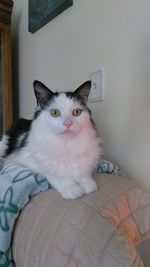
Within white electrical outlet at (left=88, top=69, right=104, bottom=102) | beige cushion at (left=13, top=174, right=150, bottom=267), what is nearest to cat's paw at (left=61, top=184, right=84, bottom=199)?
beige cushion at (left=13, top=174, right=150, bottom=267)

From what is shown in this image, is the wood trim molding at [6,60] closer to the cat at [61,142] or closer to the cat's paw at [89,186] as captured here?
the cat at [61,142]

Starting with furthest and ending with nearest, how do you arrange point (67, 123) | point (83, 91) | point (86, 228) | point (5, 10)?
point (5, 10) < point (83, 91) < point (67, 123) < point (86, 228)

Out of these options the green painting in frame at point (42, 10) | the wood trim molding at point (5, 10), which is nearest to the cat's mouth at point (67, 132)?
the green painting in frame at point (42, 10)

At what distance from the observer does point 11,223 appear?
2.35 feet

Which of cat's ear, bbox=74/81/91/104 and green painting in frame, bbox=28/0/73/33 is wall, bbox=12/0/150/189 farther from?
cat's ear, bbox=74/81/91/104

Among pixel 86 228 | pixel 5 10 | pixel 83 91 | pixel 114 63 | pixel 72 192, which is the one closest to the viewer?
pixel 86 228

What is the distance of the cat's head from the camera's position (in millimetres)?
815

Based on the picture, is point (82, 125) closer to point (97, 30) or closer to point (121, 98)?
point (121, 98)

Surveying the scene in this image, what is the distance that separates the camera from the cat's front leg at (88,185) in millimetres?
709

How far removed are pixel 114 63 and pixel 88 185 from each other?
529mm

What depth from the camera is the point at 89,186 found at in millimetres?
719

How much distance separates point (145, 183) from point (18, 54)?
1206 mm

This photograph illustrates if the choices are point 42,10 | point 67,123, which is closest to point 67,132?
point 67,123

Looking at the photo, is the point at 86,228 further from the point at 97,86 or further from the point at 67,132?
the point at 97,86
